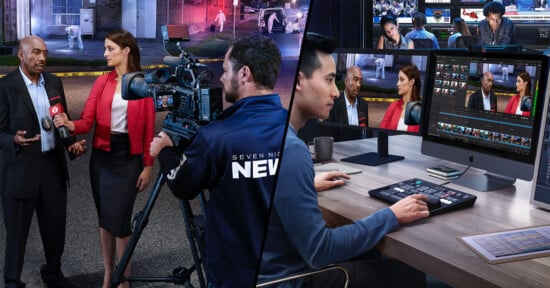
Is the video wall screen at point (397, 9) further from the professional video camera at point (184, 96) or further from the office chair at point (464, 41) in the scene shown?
the professional video camera at point (184, 96)

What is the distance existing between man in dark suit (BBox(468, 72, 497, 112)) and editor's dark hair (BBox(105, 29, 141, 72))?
4.14ft

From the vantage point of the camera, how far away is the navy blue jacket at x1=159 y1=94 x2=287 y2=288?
1566mm

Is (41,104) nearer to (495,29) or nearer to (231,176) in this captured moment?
(231,176)

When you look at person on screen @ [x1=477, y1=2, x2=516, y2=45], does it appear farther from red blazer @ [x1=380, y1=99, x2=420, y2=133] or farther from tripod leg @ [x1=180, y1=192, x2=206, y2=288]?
tripod leg @ [x1=180, y1=192, x2=206, y2=288]

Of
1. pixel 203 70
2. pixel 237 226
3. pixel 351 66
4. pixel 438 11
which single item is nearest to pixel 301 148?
pixel 203 70

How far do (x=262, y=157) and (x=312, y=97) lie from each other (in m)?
0.86

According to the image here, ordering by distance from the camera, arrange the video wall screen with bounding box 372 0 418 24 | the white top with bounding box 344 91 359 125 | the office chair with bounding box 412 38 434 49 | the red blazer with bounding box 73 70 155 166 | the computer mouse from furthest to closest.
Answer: the video wall screen with bounding box 372 0 418 24
the office chair with bounding box 412 38 434 49
the red blazer with bounding box 73 70 155 166
the white top with bounding box 344 91 359 125
the computer mouse

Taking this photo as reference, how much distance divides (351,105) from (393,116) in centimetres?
19

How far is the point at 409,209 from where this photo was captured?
1382mm

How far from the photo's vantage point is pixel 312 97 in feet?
2.78

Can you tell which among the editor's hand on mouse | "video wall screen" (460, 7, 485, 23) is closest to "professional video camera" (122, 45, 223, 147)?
the editor's hand on mouse

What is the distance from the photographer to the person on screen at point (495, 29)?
4336mm

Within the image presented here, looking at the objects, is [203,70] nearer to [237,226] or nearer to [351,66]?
[237,226]

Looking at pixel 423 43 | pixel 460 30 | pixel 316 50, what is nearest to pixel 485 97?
pixel 316 50
